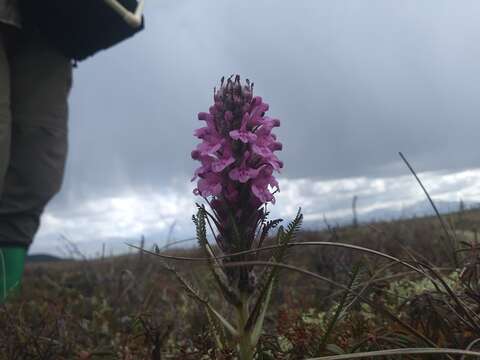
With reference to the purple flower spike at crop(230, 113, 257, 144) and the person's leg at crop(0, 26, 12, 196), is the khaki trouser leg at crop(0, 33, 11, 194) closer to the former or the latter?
the person's leg at crop(0, 26, 12, 196)

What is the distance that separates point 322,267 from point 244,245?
3.82m

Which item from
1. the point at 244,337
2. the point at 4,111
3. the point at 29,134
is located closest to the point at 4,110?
the point at 4,111

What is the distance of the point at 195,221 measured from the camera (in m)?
1.61

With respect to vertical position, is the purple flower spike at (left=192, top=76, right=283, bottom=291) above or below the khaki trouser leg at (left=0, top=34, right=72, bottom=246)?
below

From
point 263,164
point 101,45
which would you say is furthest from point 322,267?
point 263,164

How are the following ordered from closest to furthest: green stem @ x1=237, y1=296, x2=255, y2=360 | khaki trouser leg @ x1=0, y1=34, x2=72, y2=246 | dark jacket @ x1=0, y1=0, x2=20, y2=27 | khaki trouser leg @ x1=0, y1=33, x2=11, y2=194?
green stem @ x1=237, y1=296, x2=255, y2=360
dark jacket @ x1=0, y1=0, x2=20, y2=27
khaki trouser leg @ x1=0, y1=33, x2=11, y2=194
khaki trouser leg @ x1=0, y1=34, x2=72, y2=246

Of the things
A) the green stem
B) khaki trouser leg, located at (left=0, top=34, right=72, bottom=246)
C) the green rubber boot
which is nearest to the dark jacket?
khaki trouser leg, located at (left=0, top=34, right=72, bottom=246)

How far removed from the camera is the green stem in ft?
4.96

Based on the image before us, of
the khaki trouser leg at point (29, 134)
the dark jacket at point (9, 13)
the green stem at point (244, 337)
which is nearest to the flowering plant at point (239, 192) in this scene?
the green stem at point (244, 337)

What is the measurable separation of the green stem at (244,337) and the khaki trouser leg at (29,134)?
3.55 meters

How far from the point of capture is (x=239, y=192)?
1.64 m

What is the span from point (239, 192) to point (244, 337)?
433 mm

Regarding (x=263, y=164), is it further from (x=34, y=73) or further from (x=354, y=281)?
(x=34, y=73)

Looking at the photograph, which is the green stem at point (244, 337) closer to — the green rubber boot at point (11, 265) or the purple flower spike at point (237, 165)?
the purple flower spike at point (237, 165)
